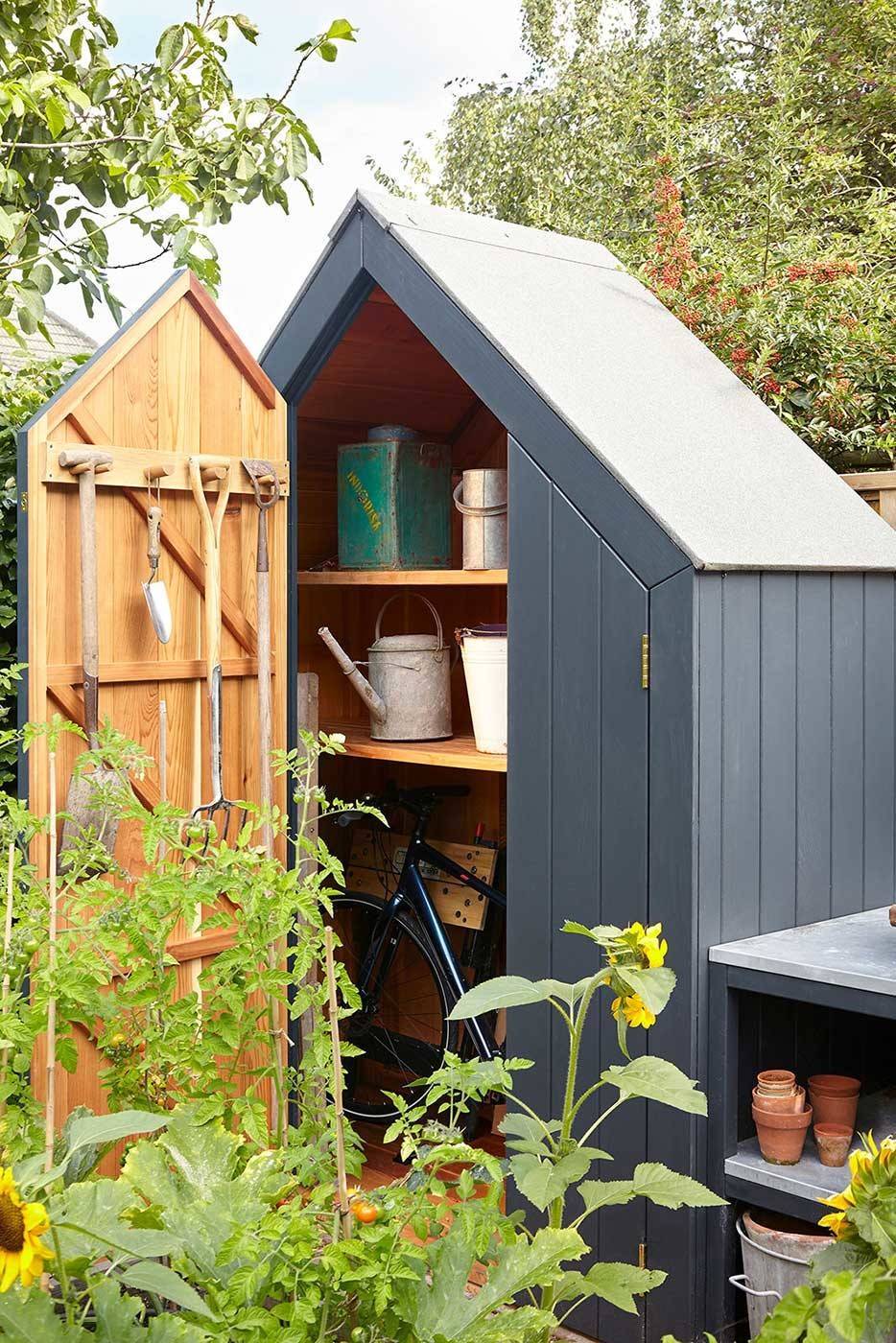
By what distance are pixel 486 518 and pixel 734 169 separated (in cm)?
735

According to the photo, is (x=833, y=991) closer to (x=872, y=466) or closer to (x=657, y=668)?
(x=657, y=668)

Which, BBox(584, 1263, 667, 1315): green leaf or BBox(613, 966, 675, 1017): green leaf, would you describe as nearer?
BBox(613, 966, 675, 1017): green leaf

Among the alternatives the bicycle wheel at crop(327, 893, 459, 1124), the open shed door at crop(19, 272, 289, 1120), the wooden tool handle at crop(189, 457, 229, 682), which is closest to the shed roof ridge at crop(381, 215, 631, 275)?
the open shed door at crop(19, 272, 289, 1120)

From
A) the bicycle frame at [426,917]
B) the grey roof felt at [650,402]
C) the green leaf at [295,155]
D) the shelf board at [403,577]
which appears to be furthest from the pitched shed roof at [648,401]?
the bicycle frame at [426,917]

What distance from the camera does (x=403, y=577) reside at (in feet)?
12.7

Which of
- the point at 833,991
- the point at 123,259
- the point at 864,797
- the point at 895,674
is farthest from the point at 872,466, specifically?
the point at 123,259

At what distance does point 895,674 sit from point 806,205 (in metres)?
4.66

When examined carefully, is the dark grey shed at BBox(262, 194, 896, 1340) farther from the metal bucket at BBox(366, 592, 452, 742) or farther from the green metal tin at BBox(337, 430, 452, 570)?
the metal bucket at BBox(366, 592, 452, 742)

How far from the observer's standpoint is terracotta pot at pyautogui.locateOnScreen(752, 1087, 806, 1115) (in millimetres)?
2758

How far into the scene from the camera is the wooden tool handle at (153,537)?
11.1 ft

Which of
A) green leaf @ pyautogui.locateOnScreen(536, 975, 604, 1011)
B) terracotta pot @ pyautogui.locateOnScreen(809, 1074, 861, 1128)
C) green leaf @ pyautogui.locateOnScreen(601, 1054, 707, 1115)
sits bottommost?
terracotta pot @ pyautogui.locateOnScreen(809, 1074, 861, 1128)

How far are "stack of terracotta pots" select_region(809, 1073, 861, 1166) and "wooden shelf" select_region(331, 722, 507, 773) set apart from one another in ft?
3.45

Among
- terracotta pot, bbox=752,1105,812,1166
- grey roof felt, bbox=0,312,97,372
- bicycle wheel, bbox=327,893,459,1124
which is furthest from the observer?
grey roof felt, bbox=0,312,97,372

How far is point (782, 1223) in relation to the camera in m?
2.84
